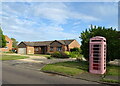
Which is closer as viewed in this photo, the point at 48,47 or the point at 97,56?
the point at 97,56

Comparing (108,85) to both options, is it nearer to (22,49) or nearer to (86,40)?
(86,40)

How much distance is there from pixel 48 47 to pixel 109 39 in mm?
29469

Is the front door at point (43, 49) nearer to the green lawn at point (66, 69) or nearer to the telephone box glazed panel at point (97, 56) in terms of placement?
the green lawn at point (66, 69)

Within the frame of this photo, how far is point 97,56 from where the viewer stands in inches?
420

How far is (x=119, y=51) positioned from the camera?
→ 12617mm

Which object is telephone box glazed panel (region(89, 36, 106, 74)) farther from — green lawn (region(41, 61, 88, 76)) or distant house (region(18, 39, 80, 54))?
distant house (region(18, 39, 80, 54))

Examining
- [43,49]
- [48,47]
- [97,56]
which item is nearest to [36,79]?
[97,56]

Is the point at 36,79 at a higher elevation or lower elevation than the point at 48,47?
lower

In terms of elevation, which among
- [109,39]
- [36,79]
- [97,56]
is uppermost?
[109,39]

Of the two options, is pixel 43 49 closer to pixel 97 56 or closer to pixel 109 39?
pixel 109 39

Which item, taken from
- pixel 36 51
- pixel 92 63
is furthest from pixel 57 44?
pixel 92 63

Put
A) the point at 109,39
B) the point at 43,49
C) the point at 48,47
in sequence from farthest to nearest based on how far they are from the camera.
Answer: the point at 43,49, the point at 48,47, the point at 109,39

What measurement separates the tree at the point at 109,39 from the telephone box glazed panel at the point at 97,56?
267 centimetres

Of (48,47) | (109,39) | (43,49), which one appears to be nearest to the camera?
(109,39)
